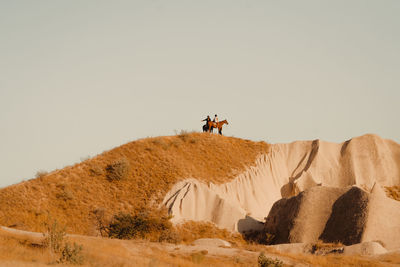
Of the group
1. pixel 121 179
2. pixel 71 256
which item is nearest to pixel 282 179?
pixel 121 179

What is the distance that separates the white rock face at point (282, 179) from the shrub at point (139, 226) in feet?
7.75

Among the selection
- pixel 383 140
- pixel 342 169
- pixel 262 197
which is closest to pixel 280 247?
pixel 262 197

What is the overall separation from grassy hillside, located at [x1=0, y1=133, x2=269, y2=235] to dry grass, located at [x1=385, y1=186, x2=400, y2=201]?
13920mm

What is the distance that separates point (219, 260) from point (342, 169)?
118 ft

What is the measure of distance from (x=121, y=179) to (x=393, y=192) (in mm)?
27587

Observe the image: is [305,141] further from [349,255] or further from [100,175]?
[349,255]

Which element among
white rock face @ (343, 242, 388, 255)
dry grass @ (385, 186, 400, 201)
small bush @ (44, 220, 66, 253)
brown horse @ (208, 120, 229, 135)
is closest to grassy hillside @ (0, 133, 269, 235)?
brown horse @ (208, 120, 229, 135)

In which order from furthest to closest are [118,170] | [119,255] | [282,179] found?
[282,179], [118,170], [119,255]

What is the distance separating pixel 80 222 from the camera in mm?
41844

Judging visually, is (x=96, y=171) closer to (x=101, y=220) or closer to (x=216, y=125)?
(x=101, y=220)

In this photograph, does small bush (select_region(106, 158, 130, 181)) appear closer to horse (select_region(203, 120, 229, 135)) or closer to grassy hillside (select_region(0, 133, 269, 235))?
grassy hillside (select_region(0, 133, 269, 235))

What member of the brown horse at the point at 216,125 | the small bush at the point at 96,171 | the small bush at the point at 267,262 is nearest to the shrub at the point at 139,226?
the small bush at the point at 96,171

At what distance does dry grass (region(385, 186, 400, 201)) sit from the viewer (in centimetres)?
5300

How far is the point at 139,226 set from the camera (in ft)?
131
